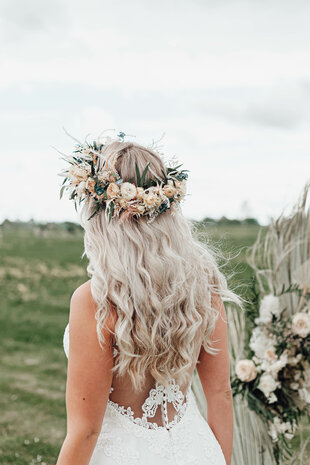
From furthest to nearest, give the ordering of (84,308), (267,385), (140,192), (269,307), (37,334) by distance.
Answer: (37,334) < (269,307) < (267,385) < (140,192) < (84,308)

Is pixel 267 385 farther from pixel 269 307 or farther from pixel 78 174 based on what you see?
pixel 78 174

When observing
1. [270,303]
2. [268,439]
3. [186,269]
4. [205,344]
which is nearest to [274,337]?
[270,303]

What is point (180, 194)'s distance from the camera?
7.36 ft

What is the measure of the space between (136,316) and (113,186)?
1.62 ft

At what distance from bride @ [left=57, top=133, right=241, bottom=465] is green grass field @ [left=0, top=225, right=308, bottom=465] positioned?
1.62ft

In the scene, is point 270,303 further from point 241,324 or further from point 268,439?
point 268,439

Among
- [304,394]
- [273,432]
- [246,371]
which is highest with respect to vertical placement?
[246,371]

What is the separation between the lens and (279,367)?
3.59 metres

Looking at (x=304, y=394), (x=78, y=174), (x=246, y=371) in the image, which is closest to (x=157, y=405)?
(x=78, y=174)

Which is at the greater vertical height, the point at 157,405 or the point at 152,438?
the point at 157,405

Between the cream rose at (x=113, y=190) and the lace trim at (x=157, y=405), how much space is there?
0.76 m

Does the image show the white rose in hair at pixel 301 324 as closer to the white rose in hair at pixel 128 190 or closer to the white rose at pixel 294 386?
the white rose at pixel 294 386

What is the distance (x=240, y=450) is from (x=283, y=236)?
1400mm

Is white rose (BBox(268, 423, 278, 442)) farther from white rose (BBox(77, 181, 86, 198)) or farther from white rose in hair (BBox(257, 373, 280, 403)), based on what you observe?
white rose (BBox(77, 181, 86, 198))
